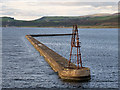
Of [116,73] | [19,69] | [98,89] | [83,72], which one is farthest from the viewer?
[19,69]

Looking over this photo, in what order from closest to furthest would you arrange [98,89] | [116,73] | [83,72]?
[98,89]
[83,72]
[116,73]

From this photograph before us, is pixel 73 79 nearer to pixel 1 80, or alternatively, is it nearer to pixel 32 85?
pixel 32 85

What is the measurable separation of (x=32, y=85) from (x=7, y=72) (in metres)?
8.76

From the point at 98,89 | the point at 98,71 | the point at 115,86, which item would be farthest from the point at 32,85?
the point at 98,71

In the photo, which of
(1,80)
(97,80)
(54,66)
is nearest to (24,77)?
(1,80)

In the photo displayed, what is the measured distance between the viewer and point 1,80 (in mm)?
31672

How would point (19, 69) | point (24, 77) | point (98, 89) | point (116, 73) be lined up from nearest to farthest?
point (98, 89)
point (24, 77)
point (116, 73)
point (19, 69)

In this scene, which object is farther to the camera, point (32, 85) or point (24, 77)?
point (24, 77)

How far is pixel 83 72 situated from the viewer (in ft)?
98.9

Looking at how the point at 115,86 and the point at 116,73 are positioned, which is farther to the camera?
the point at 116,73

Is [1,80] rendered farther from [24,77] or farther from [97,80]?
[97,80]

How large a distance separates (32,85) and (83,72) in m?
5.95

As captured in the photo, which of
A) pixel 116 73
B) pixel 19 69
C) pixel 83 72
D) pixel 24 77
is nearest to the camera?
pixel 83 72

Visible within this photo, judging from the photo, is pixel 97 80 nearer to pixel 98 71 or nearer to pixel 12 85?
pixel 98 71
